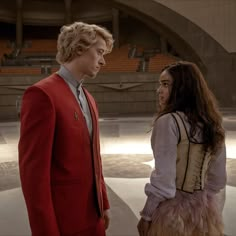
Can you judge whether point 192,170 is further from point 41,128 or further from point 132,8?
point 132,8

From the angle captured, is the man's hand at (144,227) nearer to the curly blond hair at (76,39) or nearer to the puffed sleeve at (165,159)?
the puffed sleeve at (165,159)

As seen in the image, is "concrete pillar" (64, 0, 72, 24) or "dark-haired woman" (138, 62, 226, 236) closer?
"dark-haired woman" (138, 62, 226, 236)

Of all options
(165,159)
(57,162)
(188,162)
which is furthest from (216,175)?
(57,162)

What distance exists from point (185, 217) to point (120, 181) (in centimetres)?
328

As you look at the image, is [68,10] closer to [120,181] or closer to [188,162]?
[120,181]

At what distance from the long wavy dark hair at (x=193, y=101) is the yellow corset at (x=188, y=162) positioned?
0.05m

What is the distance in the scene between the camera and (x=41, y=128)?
162cm

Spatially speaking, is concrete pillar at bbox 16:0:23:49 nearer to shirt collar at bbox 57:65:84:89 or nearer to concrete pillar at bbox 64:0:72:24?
concrete pillar at bbox 64:0:72:24

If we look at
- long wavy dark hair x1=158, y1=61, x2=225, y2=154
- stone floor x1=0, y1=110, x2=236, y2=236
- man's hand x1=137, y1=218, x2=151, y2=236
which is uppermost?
long wavy dark hair x1=158, y1=61, x2=225, y2=154

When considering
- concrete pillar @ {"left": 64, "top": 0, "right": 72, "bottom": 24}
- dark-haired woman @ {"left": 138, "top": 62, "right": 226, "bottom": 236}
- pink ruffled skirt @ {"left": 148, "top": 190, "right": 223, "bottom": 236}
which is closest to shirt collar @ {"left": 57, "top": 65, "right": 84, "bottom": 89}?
dark-haired woman @ {"left": 138, "top": 62, "right": 226, "bottom": 236}

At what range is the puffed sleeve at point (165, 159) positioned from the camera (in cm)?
176

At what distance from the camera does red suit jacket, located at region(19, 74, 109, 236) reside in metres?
1.62

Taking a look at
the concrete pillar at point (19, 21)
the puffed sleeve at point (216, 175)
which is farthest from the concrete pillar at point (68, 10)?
the puffed sleeve at point (216, 175)

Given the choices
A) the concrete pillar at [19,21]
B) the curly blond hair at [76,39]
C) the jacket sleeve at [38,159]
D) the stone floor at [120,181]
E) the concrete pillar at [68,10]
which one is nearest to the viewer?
the jacket sleeve at [38,159]
